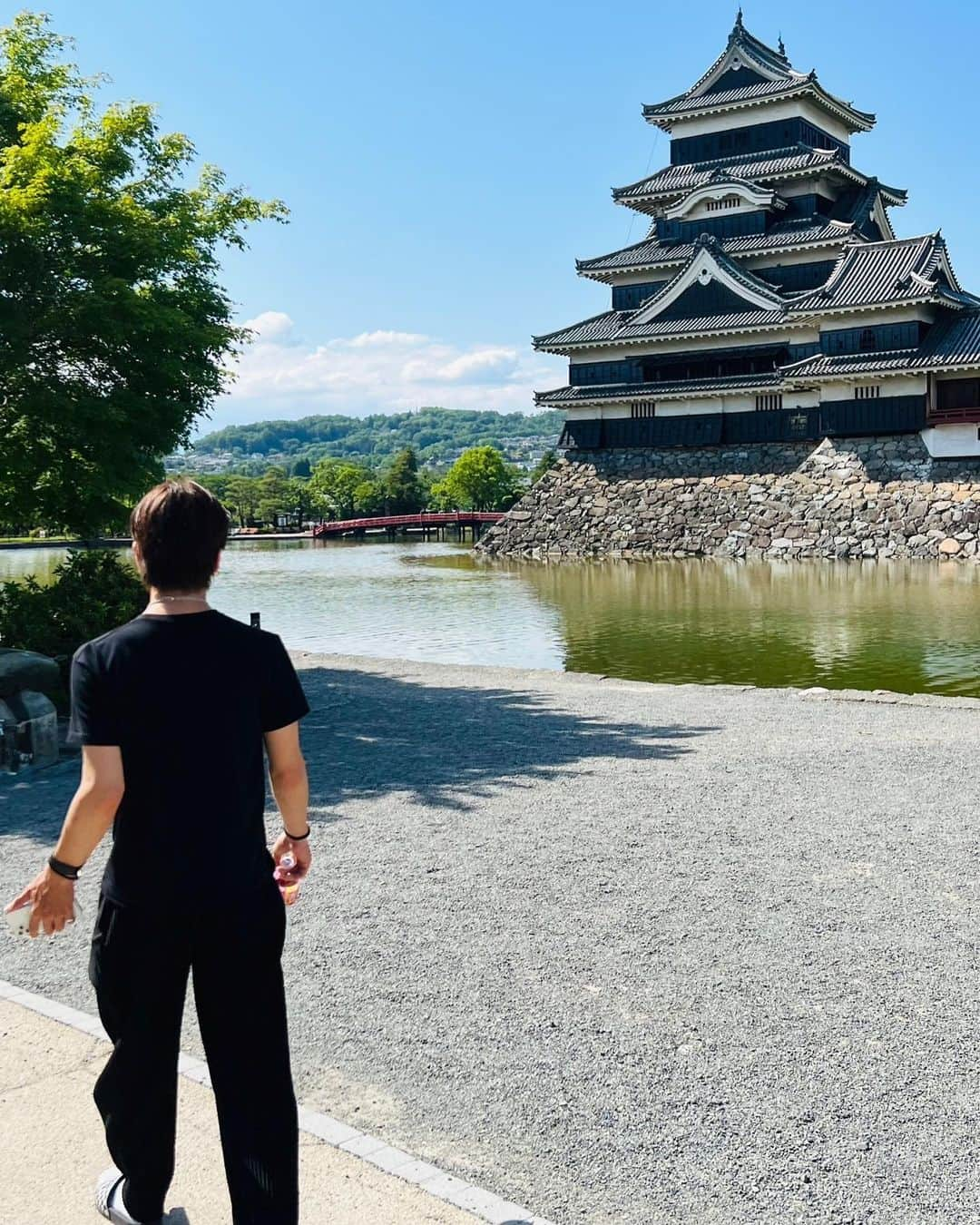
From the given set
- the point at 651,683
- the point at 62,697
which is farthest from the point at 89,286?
the point at 651,683

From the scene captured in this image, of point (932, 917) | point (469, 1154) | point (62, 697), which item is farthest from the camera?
point (62, 697)

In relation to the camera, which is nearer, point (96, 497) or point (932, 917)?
point (932, 917)

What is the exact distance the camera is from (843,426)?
39.4 metres

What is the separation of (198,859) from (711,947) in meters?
2.81

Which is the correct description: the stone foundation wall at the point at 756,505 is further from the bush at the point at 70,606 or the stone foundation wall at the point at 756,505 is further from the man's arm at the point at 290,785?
the man's arm at the point at 290,785

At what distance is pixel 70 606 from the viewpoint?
478 inches

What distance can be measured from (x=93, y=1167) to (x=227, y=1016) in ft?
2.94

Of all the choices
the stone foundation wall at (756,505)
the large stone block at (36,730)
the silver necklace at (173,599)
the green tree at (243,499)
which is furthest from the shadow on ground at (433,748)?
Result: the green tree at (243,499)

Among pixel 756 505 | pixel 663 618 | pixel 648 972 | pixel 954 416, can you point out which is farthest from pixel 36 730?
pixel 756 505

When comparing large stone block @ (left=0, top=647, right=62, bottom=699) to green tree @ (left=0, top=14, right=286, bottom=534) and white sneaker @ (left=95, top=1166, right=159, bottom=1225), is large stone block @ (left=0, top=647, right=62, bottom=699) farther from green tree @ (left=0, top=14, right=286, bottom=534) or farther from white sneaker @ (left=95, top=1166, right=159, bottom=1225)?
white sneaker @ (left=95, top=1166, right=159, bottom=1225)

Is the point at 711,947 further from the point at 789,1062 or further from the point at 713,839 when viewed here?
the point at 713,839

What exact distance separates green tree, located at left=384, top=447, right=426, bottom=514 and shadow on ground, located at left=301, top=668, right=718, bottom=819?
68587 millimetres

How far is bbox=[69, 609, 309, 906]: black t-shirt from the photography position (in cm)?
285

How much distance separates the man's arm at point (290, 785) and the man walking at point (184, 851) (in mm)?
98
